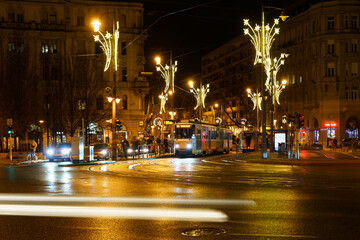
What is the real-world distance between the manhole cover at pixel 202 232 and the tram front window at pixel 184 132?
32340 millimetres

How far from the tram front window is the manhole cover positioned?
106 ft

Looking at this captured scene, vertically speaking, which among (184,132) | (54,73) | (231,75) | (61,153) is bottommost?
(61,153)

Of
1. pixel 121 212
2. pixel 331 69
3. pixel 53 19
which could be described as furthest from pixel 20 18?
pixel 121 212

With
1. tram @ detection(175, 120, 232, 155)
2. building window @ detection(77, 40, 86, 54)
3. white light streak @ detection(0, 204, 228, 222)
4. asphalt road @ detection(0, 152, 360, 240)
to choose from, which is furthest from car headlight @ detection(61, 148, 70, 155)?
building window @ detection(77, 40, 86, 54)

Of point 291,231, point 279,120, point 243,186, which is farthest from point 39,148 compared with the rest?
point 291,231

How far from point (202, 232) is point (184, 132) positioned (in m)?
32.8

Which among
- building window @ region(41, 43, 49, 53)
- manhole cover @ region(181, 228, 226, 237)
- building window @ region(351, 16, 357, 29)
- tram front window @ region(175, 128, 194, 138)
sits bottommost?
manhole cover @ region(181, 228, 226, 237)

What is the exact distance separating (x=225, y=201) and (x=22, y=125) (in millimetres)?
36706

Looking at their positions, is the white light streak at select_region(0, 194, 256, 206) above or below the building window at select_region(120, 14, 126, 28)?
below

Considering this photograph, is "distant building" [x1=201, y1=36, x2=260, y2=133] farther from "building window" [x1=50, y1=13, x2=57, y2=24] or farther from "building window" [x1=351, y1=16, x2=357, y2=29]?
"building window" [x1=50, y1=13, x2=57, y2=24]

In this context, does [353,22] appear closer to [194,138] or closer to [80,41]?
[80,41]

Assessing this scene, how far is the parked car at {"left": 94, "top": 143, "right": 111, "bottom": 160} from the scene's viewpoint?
39.4 meters

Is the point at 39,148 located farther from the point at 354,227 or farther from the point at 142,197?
the point at 354,227

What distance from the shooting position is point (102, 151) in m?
39.8
